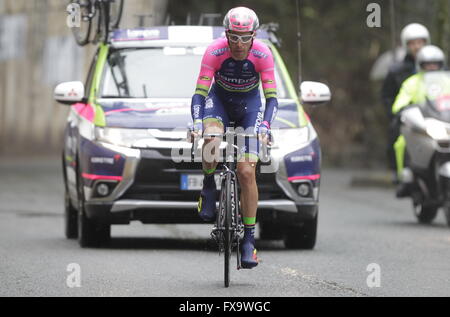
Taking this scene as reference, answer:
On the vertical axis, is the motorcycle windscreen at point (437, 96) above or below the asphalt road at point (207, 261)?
above

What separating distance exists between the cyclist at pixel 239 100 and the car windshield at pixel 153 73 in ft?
7.74

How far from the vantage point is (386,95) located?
1794 centimetres

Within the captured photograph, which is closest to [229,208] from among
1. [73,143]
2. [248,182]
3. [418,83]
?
[248,182]

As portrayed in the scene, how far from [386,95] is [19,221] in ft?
15.6

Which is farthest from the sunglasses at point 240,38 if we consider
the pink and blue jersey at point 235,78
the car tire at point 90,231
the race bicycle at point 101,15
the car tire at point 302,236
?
the race bicycle at point 101,15

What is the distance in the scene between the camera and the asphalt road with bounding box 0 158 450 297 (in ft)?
32.4

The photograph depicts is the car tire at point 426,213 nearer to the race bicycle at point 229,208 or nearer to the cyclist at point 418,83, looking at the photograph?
the cyclist at point 418,83

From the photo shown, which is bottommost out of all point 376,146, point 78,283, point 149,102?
point 376,146

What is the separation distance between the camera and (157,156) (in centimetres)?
1251

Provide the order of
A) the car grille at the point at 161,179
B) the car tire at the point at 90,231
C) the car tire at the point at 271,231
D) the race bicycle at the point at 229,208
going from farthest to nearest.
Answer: the car tire at the point at 271,231 → the car tire at the point at 90,231 → the car grille at the point at 161,179 → the race bicycle at the point at 229,208

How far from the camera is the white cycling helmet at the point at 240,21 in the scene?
10375mm

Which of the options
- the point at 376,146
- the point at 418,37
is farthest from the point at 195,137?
the point at 376,146

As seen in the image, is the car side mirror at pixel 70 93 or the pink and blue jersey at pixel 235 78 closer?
the pink and blue jersey at pixel 235 78

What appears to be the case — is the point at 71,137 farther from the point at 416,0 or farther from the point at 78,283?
the point at 416,0
